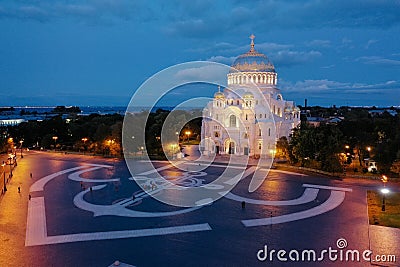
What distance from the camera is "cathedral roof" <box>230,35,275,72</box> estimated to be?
6041 centimetres

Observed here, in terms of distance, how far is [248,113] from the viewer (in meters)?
55.2

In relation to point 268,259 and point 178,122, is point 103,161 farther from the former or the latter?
point 268,259

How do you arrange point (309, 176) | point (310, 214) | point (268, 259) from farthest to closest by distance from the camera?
point (309, 176) → point (310, 214) → point (268, 259)

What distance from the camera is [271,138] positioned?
55062 millimetres

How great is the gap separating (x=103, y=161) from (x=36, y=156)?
544 inches

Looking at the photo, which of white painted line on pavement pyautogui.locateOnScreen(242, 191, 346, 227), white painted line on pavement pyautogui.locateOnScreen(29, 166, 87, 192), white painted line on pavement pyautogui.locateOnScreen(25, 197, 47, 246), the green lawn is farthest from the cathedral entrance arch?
white painted line on pavement pyautogui.locateOnScreen(25, 197, 47, 246)

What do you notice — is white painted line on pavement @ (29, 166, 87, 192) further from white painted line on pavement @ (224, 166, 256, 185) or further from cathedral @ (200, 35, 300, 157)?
cathedral @ (200, 35, 300, 157)

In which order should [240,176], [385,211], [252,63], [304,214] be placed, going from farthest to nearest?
[252,63], [240,176], [385,211], [304,214]

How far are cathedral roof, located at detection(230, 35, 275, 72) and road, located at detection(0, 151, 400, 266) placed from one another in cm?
2825

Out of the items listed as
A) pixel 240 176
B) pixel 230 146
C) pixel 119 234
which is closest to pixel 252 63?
pixel 230 146

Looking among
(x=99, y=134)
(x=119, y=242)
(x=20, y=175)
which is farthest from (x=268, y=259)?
(x=99, y=134)

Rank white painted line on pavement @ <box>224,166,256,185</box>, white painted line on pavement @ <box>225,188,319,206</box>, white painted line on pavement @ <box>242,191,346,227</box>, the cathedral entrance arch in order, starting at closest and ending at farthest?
1. white painted line on pavement @ <box>242,191,346,227</box>
2. white painted line on pavement @ <box>225,188,319,206</box>
3. white painted line on pavement @ <box>224,166,256,185</box>
4. the cathedral entrance arch

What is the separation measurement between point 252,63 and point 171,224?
142 feet

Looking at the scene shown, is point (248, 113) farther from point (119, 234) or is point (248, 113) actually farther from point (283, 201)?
point (119, 234)
